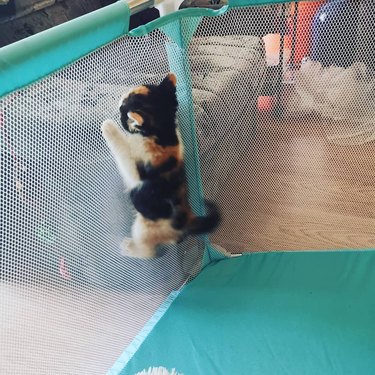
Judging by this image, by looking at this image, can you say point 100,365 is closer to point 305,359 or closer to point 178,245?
point 178,245

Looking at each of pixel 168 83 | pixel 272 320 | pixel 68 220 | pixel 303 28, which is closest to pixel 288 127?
pixel 303 28

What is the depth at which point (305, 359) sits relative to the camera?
877 mm

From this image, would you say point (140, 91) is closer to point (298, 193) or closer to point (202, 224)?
point (202, 224)

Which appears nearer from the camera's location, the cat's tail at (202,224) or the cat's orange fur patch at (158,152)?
the cat's orange fur patch at (158,152)

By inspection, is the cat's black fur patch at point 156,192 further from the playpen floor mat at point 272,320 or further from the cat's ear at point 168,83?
the playpen floor mat at point 272,320

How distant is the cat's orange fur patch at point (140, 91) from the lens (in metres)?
0.74

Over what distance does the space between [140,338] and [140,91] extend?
559mm

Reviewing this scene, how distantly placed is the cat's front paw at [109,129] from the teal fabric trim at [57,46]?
5.1 inches

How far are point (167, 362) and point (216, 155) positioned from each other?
1.66ft

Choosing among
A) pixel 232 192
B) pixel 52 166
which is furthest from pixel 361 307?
pixel 52 166

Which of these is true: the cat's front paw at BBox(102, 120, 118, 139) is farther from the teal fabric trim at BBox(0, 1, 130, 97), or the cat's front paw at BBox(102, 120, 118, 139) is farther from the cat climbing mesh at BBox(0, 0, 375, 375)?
the teal fabric trim at BBox(0, 1, 130, 97)

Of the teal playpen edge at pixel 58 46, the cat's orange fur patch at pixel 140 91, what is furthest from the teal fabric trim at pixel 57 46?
the cat's orange fur patch at pixel 140 91

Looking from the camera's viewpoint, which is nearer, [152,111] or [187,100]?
[152,111]

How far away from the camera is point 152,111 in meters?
0.75
